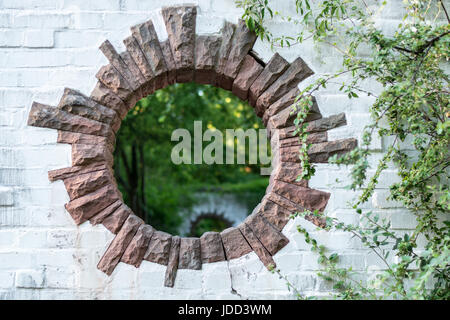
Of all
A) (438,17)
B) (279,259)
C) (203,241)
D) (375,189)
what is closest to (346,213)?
(375,189)

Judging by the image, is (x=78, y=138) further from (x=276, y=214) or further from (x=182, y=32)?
(x=276, y=214)

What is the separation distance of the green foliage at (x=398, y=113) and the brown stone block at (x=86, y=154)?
114 centimetres

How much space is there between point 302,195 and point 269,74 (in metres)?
0.76

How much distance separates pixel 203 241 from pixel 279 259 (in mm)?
463

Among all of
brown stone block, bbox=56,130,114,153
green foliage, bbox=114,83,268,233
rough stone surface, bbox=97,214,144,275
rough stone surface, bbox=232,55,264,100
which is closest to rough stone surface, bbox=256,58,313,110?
rough stone surface, bbox=232,55,264,100

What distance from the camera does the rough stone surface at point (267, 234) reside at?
2787 millimetres

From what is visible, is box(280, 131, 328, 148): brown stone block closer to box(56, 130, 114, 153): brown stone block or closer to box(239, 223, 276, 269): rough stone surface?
box(239, 223, 276, 269): rough stone surface

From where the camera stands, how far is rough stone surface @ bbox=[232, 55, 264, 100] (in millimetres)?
2895

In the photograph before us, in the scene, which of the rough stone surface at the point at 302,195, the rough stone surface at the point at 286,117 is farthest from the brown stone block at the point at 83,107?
the rough stone surface at the point at 302,195

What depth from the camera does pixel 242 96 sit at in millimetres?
3014

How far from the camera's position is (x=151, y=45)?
285 cm

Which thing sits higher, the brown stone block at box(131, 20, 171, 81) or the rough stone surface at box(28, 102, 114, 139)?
the brown stone block at box(131, 20, 171, 81)

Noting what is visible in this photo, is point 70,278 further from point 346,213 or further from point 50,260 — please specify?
point 346,213

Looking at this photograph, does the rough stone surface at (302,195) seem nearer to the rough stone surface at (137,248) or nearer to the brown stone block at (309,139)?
the brown stone block at (309,139)
